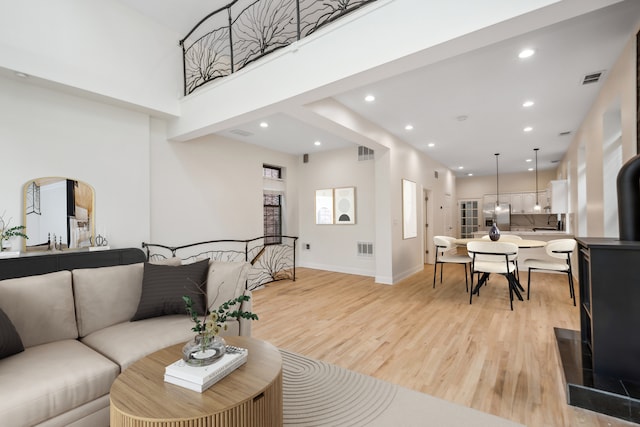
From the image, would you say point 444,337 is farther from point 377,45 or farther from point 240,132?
point 240,132

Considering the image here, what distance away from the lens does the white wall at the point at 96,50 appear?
10.1 ft

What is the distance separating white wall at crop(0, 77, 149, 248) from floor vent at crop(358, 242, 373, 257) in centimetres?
429

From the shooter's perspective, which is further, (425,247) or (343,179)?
(425,247)

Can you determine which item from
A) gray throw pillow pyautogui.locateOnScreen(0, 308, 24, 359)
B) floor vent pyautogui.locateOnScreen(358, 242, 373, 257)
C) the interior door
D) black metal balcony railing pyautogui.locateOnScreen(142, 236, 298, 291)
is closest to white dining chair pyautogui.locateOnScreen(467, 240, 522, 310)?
floor vent pyautogui.locateOnScreen(358, 242, 373, 257)

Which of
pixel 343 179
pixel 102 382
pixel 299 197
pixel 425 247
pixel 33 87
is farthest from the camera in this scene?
pixel 425 247

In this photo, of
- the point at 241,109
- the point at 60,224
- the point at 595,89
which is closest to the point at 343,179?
the point at 241,109

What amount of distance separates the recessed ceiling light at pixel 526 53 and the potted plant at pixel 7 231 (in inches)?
221

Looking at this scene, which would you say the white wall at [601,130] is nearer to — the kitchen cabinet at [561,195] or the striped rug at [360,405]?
the kitchen cabinet at [561,195]

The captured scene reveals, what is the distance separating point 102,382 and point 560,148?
30.6 feet

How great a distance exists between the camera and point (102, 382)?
5.65 feet

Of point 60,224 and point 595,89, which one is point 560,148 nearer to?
point 595,89

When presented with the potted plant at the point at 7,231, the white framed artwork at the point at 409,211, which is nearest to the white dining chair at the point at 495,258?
the white framed artwork at the point at 409,211

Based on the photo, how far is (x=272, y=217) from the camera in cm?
736

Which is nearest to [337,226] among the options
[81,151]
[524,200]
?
[81,151]
